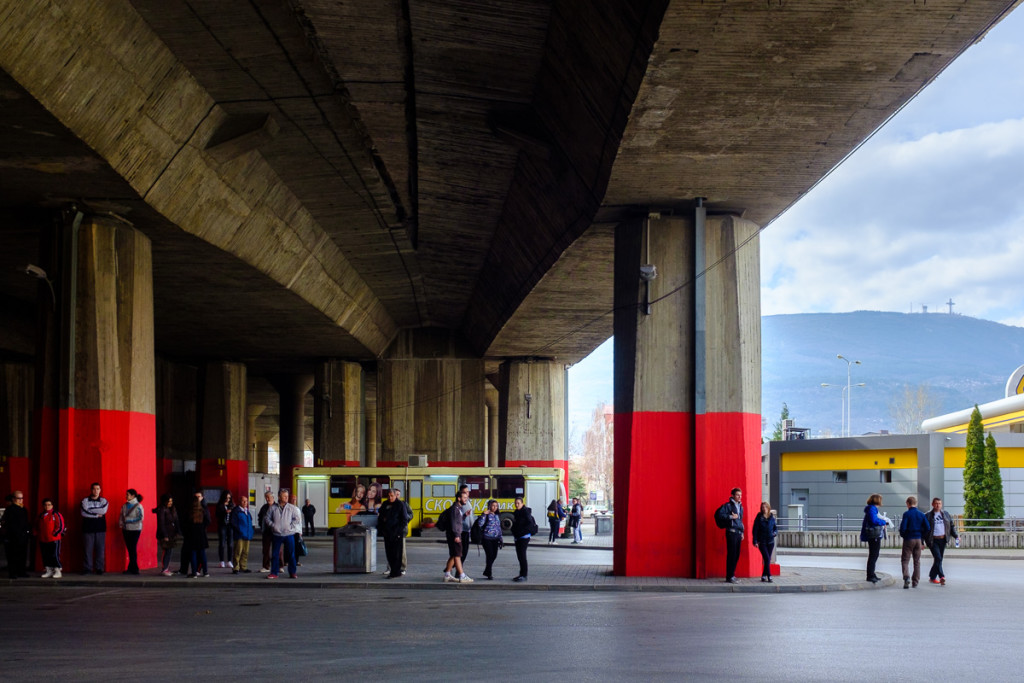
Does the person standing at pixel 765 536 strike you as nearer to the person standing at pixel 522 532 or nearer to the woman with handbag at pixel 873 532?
the woman with handbag at pixel 873 532

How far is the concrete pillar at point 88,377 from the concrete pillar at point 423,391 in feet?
92.9

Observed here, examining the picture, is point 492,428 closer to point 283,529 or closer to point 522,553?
point 283,529

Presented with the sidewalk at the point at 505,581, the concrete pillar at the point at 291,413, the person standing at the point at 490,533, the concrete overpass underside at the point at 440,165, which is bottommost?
the sidewalk at the point at 505,581

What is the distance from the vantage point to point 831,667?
1059 cm

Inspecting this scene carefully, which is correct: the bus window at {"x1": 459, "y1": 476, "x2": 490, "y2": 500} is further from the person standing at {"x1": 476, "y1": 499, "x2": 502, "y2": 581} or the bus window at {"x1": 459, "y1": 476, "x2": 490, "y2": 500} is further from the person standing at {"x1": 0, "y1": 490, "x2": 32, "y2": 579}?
the person standing at {"x1": 0, "y1": 490, "x2": 32, "y2": 579}

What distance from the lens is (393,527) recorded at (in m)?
21.7

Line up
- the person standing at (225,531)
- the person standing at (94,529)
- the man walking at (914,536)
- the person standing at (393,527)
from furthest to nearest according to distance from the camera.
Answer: the person standing at (225,531) → the person standing at (94,529) → the person standing at (393,527) → the man walking at (914,536)

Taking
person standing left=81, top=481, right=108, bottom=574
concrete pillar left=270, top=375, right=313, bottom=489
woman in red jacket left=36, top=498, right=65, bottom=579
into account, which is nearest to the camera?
woman in red jacket left=36, top=498, right=65, bottom=579

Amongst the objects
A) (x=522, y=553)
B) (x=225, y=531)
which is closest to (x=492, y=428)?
(x=225, y=531)

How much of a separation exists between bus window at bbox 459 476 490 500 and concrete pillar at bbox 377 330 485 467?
362 inches

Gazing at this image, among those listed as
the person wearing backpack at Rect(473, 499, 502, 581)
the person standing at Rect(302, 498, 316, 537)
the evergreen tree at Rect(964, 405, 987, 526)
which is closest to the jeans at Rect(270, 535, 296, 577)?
the person wearing backpack at Rect(473, 499, 502, 581)

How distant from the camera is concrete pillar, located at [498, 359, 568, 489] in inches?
2057

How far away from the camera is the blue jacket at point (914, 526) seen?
2062 cm

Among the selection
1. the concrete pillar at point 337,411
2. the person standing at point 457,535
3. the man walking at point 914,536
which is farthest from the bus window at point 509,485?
the man walking at point 914,536
